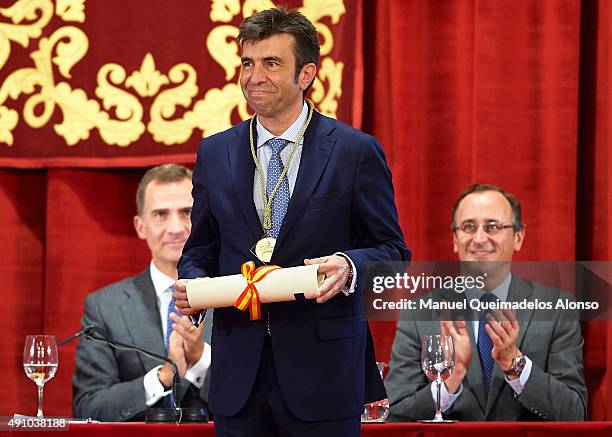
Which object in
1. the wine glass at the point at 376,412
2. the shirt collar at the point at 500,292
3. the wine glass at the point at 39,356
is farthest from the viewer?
the shirt collar at the point at 500,292

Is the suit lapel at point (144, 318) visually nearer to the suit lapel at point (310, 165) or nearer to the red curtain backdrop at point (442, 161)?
the red curtain backdrop at point (442, 161)

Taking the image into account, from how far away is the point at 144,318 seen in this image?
3.53 meters

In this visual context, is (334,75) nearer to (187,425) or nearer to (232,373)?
(187,425)

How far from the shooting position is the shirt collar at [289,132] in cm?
203

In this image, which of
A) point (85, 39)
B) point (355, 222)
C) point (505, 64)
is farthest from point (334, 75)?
point (355, 222)

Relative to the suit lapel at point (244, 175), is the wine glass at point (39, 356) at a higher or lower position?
lower

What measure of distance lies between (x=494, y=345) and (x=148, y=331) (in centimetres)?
112

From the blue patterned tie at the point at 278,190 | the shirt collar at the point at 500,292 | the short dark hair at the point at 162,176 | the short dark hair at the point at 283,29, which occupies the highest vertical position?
the short dark hair at the point at 283,29

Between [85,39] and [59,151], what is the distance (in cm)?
42

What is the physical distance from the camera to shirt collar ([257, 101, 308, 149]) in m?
2.03

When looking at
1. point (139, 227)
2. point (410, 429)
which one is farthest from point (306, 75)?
point (139, 227)

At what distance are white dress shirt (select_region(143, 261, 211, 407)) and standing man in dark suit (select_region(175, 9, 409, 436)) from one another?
117 cm

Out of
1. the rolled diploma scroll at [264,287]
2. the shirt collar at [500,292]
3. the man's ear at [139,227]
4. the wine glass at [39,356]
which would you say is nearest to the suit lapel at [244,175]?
the rolled diploma scroll at [264,287]

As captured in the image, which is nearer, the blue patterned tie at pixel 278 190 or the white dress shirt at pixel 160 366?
the blue patterned tie at pixel 278 190
